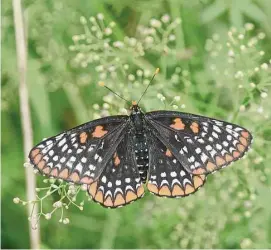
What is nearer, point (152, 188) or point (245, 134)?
point (245, 134)

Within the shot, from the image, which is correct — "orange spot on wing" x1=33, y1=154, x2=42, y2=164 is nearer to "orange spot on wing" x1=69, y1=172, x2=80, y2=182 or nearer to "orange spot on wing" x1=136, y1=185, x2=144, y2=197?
"orange spot on wing" x1=69, y1=172, x2=80, y2=182

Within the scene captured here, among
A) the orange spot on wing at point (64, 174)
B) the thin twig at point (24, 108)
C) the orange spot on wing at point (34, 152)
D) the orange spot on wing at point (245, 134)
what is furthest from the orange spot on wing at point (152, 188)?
the thin twig at point (24, 108)

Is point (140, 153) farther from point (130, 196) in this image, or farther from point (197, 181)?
point (197, 181)

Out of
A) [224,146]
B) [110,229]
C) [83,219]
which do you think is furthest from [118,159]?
[83,219]

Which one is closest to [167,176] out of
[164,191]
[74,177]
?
[164,191]

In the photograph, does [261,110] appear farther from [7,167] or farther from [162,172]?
[7,167]

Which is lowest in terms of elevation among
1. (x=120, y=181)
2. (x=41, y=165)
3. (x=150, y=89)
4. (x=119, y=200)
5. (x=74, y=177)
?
(x=119, y=200)
